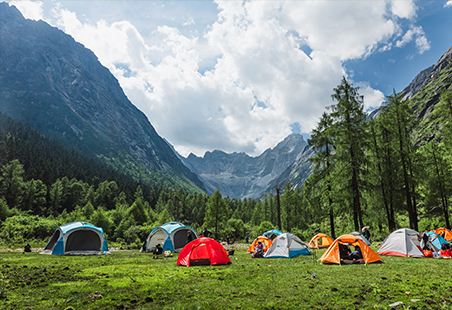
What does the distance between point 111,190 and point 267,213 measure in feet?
191

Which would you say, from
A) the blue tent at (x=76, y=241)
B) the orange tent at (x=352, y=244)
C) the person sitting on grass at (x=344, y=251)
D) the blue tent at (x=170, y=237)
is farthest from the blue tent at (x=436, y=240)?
the blue tent at (x=76, y=241)

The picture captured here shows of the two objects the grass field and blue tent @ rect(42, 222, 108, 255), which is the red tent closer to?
the grass field

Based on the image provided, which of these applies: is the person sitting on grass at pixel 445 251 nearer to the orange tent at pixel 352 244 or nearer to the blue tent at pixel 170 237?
the orange tent at pixel 352 244

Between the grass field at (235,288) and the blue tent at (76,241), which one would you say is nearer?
the grass field at (235,288)

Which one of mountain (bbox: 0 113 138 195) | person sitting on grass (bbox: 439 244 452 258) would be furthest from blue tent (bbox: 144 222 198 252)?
mountain (bbox: 0 113 138 195)

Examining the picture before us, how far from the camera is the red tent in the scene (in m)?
18.2

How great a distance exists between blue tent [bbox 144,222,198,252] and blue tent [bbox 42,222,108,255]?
4664mm

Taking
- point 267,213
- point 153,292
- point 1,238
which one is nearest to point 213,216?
point 1,238

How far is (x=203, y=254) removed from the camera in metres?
18.4

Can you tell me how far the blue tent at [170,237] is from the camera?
31.1 meters

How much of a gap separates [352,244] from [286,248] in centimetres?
543

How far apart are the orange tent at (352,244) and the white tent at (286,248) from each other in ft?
15.1

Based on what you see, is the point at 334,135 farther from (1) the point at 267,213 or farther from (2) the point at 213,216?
(1) the point at 267,213

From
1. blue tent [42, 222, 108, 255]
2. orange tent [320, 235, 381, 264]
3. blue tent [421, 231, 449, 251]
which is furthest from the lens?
blue tent [42, 222, 108, 255]
